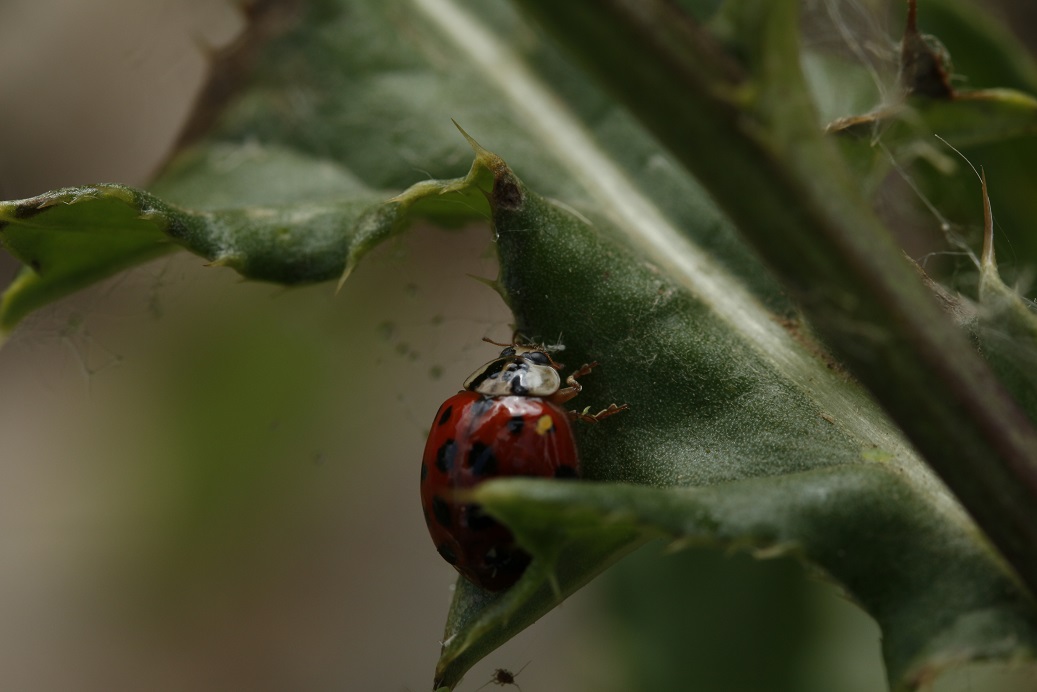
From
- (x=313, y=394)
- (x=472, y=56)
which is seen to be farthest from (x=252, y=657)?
(x=472, y=56)

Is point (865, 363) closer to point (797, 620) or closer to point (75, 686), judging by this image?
point (797, 620)

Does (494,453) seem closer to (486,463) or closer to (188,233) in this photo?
(486,463)

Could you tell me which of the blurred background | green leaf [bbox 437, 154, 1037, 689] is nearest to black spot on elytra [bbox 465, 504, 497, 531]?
green leaf [bbox 437, 154, 1037, 689]

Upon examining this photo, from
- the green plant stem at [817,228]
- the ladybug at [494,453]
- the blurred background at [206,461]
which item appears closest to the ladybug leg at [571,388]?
the ladybug at [494,453]

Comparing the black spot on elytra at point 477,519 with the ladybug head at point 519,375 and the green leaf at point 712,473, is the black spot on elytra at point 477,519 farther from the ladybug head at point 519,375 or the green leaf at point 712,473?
the ladybug head at point 519,375

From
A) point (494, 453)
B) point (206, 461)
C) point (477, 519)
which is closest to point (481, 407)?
point (494, 453)
